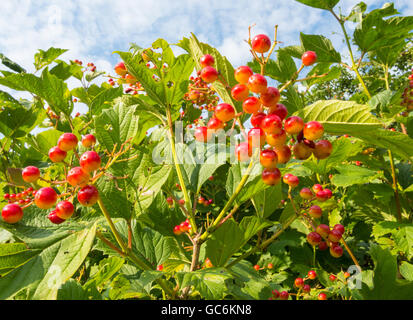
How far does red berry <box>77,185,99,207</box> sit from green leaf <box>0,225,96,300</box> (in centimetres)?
9

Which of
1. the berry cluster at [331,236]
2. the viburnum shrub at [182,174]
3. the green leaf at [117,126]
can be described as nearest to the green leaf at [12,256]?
the viburnum shrub at [182,174]

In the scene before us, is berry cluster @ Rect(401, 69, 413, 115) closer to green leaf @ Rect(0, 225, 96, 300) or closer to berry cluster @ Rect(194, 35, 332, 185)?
berry cluster @ Rect(194, 35, 332, 185)

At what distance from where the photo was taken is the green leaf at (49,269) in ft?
2.34

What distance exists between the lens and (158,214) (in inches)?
48.0

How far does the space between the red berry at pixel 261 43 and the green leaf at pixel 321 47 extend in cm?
139

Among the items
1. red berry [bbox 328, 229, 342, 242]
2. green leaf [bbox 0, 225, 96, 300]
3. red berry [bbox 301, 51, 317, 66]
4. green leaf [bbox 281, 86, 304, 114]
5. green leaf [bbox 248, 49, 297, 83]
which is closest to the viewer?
green leaf [bbox 0, 225, 96, 300]

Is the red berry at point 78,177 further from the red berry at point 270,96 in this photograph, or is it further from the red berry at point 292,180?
the red berry at point 292,180

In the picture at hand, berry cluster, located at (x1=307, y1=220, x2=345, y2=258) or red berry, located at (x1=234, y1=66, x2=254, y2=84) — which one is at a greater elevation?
red berry, located at (x1=234, y1=66, x2=254, y2=84)

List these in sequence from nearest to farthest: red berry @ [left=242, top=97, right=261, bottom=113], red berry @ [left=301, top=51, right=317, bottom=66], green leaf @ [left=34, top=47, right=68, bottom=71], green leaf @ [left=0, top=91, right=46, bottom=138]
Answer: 1. red berry @ [left=242, top=97, right=261, bottom=113]
2. red berry @ [left=301, top=51, right=317, bottom=66]
3. green leaf @ [left=0, top=91, right=46, bottom=138]
4. green leaf @ [left=34, top=47, right=68, bottom=71]

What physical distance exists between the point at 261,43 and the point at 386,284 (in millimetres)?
1264

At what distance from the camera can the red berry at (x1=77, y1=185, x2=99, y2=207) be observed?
0.74m

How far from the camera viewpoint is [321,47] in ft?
6.70

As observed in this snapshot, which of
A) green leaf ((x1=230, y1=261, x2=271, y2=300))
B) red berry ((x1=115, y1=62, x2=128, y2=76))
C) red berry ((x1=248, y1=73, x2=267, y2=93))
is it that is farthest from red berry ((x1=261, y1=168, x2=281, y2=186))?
red berry ((x1=115, y1=62, x2=128, y2=76))

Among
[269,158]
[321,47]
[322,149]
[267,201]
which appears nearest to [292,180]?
[267,201]
